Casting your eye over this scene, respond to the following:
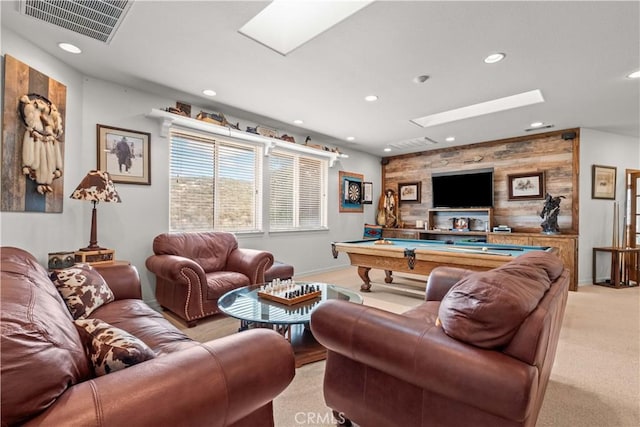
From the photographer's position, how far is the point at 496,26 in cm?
219

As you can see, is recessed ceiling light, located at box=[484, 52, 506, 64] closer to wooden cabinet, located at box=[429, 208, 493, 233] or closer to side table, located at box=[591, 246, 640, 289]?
wooden cabinet, located at box=[429, 208, 493, 233]

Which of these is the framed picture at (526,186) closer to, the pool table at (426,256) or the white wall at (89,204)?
the pool table at (426,256)

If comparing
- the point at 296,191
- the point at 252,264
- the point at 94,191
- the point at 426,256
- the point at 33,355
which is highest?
the point at 296,191

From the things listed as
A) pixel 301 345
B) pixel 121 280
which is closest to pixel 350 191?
pixel 301 345

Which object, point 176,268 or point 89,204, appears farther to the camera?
point 89,204

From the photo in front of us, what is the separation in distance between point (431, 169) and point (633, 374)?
4720 millimetres

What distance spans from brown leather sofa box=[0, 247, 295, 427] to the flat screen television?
5.55 m

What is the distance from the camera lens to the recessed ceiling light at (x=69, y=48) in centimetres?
248

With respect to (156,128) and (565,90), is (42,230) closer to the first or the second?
(156,128)

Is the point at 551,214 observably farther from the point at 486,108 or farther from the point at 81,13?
the point at 81,13

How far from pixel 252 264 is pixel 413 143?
3941mm

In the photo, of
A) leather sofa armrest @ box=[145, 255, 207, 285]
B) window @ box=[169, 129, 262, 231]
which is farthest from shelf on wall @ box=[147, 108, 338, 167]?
leather sofa armrest @ box=[145, 255, 207, 285]

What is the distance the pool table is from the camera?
311 centimetres

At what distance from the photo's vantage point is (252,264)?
3.36m
